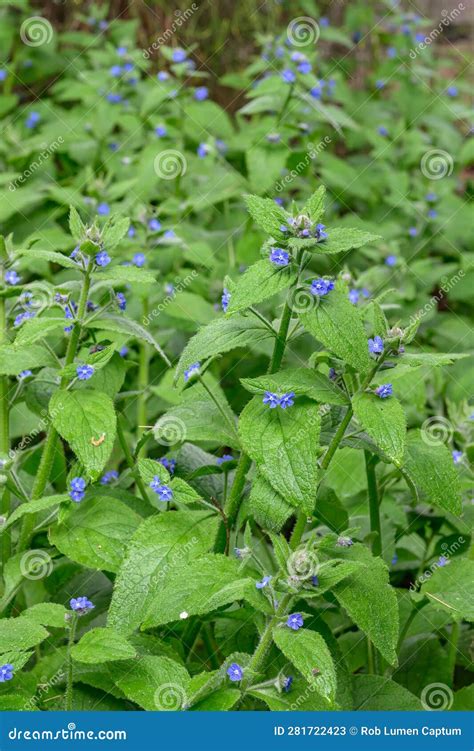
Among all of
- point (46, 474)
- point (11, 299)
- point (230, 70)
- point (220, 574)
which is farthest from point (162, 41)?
point (220, 574)

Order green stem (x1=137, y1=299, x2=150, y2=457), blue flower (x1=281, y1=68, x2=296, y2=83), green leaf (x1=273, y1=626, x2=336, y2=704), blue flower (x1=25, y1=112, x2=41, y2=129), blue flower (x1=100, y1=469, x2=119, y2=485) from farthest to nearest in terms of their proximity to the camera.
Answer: blue flower (x1=25, y1=112, x2=41, y2=129), blue flower (x1=281, y1=68, x2=296, y2=83), green stem (x1=137, y1=299, x2=150, y2=457), blue flower (x1=100, y1=469, x2=119, y2=485), green leaf (x1=273, y1=626, x2=336, y2=704)

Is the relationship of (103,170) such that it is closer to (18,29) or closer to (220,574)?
(18,29)

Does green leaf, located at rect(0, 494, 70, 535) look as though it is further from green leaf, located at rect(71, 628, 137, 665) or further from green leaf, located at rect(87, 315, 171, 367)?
green leaf, located at rect(87, 315, 171, 367)

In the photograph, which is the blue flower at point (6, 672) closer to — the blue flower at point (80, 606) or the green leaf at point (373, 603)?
the blue flower at point (80, 606)

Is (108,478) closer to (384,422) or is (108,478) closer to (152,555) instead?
(152,555)

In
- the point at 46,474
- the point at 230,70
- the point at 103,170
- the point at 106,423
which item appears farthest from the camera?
the point at 230,70

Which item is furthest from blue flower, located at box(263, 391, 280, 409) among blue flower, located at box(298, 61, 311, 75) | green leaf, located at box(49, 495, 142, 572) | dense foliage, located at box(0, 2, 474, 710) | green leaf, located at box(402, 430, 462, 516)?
blue flower, located at box(298, 61, 311, 75)
